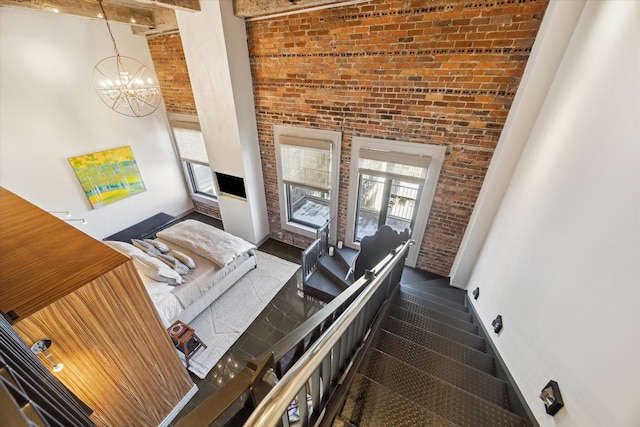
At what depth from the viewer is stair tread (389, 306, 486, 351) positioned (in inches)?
91.8

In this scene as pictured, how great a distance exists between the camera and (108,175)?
179 inches

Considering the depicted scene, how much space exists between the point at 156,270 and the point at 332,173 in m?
2.80

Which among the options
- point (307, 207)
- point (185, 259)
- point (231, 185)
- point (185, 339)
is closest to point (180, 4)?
point (231, 185)

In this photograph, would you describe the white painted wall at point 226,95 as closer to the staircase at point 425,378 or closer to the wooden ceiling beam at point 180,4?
the wooden ceiling beam at point 180,4

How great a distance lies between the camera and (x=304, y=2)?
2875 mm

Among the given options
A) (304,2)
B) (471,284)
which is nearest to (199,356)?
(471,284)

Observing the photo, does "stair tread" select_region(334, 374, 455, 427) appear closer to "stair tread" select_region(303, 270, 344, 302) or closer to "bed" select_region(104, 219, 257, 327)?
"stair tread" select_region(303, 270, 344, 302)

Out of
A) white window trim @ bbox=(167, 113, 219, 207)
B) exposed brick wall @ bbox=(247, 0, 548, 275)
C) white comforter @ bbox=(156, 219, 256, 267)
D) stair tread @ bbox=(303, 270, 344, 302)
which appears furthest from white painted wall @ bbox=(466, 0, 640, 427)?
white window trim @ bbox=(167, 113, 219, 207)

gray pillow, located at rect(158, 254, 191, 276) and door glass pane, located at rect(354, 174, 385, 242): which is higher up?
door glass pane, located at rect(354, 174, 385, 242)

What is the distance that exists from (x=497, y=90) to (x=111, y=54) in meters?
5.98

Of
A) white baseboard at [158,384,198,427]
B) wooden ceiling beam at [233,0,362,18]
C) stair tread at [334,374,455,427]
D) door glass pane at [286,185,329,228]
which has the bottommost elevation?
white baseboard at [158,384,198,427]

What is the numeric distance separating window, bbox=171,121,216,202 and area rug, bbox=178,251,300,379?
7.33ft

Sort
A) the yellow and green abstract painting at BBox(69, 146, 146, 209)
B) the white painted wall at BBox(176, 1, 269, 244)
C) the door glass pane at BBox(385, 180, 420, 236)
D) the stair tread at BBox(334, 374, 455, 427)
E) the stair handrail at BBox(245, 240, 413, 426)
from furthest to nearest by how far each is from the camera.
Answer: the yellow and green abstract painting at BBox(69, 146, 146, 209) < the door glass pane at BBox(385, 180, 420, 236) < the white painted wall at BBox(176, 1, 269, 244) < the stair tread at BBox(334, 374, 455, 427) < the stair handrail at BBox(245, 240, 413, 426)

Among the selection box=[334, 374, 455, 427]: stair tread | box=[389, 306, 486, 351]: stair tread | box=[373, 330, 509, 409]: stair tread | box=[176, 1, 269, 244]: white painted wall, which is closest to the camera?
box=[334, 374, 455, 427]: stair tread
